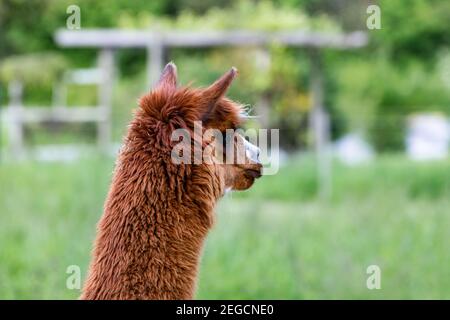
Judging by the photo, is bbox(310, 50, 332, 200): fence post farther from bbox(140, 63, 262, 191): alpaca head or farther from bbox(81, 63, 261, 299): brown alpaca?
bbox(81, 63, 261, 299): brown alpaca

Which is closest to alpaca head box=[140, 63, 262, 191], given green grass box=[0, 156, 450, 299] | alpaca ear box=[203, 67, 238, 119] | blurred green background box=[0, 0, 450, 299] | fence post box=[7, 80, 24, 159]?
alpaca ear box=[203, 67, 238, 119]

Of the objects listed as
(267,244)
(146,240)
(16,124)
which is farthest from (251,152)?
(16,124)

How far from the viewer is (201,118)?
12.6 feet

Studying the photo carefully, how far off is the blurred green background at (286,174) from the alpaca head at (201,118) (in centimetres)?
87

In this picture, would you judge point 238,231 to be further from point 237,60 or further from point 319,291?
point 237,60

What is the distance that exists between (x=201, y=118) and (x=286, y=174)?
44.0 ft

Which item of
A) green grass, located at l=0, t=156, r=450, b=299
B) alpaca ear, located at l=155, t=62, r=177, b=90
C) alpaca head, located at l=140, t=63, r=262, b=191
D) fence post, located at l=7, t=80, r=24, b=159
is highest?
fence post, located at l=7, t=80, r=24, b=159

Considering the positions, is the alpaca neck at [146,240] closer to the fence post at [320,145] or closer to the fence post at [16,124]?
the fence post at [320,145]

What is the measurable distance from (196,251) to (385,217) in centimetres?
658

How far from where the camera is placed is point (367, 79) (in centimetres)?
2664

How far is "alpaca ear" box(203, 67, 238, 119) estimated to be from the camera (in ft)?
12.4

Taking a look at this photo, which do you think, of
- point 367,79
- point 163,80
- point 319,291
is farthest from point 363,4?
point 163,80

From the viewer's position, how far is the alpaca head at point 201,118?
3.74m

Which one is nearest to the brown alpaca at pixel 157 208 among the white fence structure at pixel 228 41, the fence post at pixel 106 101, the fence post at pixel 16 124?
the white fence structure at pixel 228 41
